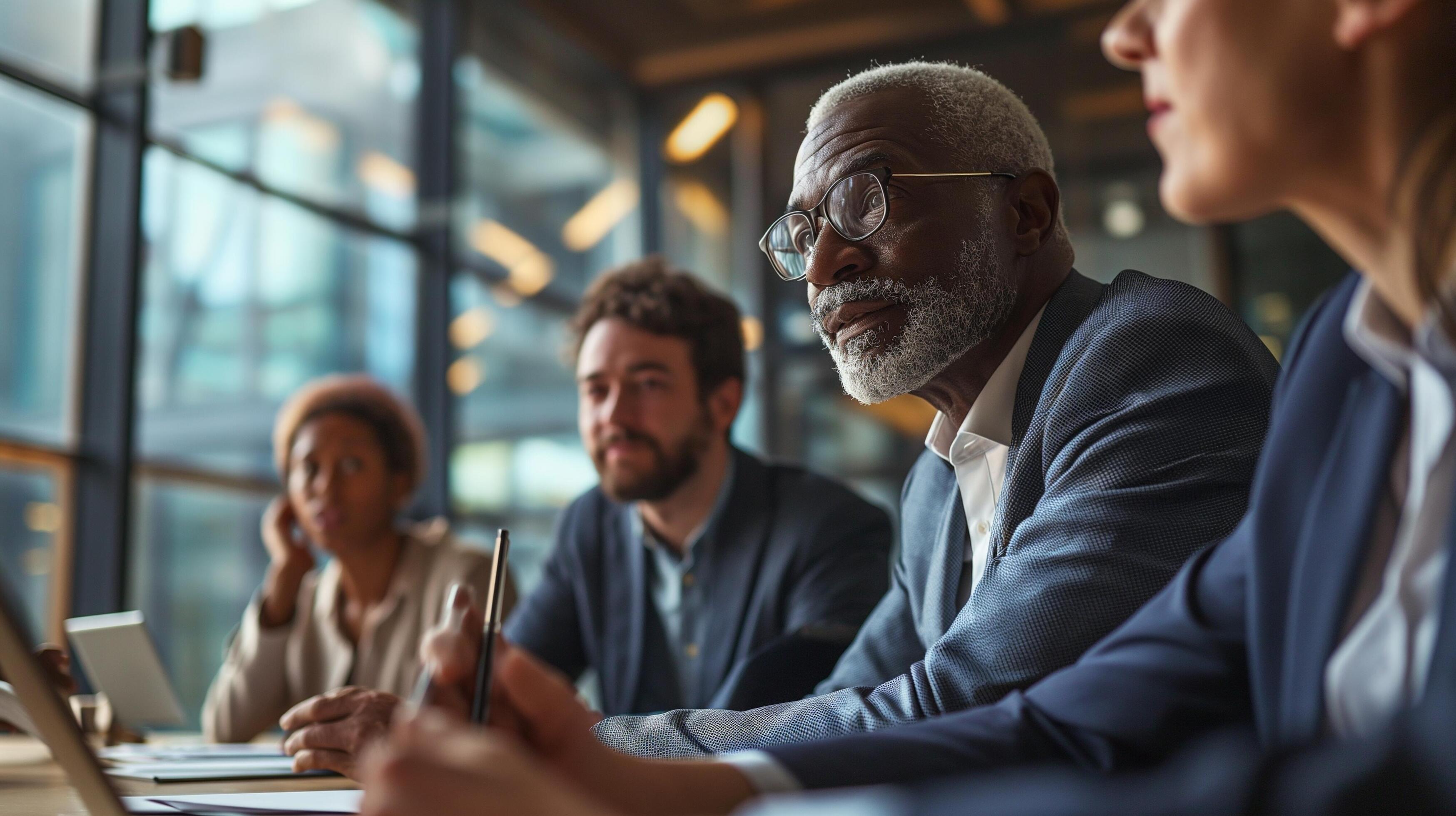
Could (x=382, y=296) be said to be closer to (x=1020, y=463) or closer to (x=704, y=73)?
(x=704, y=73)

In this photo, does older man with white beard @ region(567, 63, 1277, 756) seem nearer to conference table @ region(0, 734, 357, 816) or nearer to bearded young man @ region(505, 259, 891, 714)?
conference table @ region(0, 734, 357, 816)

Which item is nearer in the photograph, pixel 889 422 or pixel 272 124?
pixel 272 124

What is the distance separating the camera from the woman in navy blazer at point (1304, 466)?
0.76 metres

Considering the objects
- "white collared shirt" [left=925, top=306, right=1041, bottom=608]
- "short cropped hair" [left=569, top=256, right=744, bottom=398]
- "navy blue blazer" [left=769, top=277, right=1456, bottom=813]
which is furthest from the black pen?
"short cropped hair" [left=569, top=256, right=744, bottom=398]

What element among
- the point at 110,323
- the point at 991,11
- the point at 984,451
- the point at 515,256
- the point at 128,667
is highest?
the point at 991,11

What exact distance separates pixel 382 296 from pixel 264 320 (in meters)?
1.09

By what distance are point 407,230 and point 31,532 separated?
298 cm

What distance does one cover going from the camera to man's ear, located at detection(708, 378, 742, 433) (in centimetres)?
310

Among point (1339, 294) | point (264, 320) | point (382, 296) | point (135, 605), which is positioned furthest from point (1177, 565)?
point (382, 296)

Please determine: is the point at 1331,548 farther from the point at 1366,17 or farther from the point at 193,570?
the point at 193,570

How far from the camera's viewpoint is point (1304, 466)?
85cm

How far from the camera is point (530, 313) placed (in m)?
7.68

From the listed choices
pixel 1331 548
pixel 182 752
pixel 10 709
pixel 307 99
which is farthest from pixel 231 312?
pixel 1331 548

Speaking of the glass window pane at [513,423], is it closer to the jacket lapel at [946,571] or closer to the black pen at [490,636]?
the jacket lapel at [946,571]
